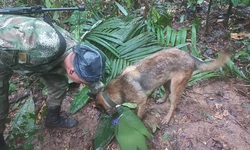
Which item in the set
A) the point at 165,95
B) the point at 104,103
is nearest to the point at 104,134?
the point at 104,103

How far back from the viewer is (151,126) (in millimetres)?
4141

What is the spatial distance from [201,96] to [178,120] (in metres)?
0.66

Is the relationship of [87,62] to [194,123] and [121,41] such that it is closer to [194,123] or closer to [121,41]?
[194,123]

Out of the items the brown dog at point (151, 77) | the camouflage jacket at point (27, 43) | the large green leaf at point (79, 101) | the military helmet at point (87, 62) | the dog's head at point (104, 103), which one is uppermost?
the camouflage jacket at point (27, 43)

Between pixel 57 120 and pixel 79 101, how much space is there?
0.48 metres

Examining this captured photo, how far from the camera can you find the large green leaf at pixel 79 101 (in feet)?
15.2

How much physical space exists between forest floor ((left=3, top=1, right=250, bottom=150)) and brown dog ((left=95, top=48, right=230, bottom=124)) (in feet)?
1.30

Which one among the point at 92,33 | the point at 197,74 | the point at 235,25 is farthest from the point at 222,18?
the point at 92,33

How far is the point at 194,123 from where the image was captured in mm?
4141

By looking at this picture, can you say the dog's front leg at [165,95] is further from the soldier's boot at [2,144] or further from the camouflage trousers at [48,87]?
the soldier's boot at [2,144]

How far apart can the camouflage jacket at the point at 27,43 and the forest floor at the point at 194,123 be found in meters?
1.58

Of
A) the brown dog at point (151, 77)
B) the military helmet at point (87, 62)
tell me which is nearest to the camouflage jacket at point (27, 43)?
the military helmet at point (87, 62)

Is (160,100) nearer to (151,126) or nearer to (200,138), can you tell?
(151,126)

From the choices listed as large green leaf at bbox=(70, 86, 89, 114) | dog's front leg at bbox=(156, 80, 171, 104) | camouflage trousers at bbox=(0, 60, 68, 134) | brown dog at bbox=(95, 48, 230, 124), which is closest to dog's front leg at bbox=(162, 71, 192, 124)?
brown dog at bbox=(95, 48, 230, 124)
